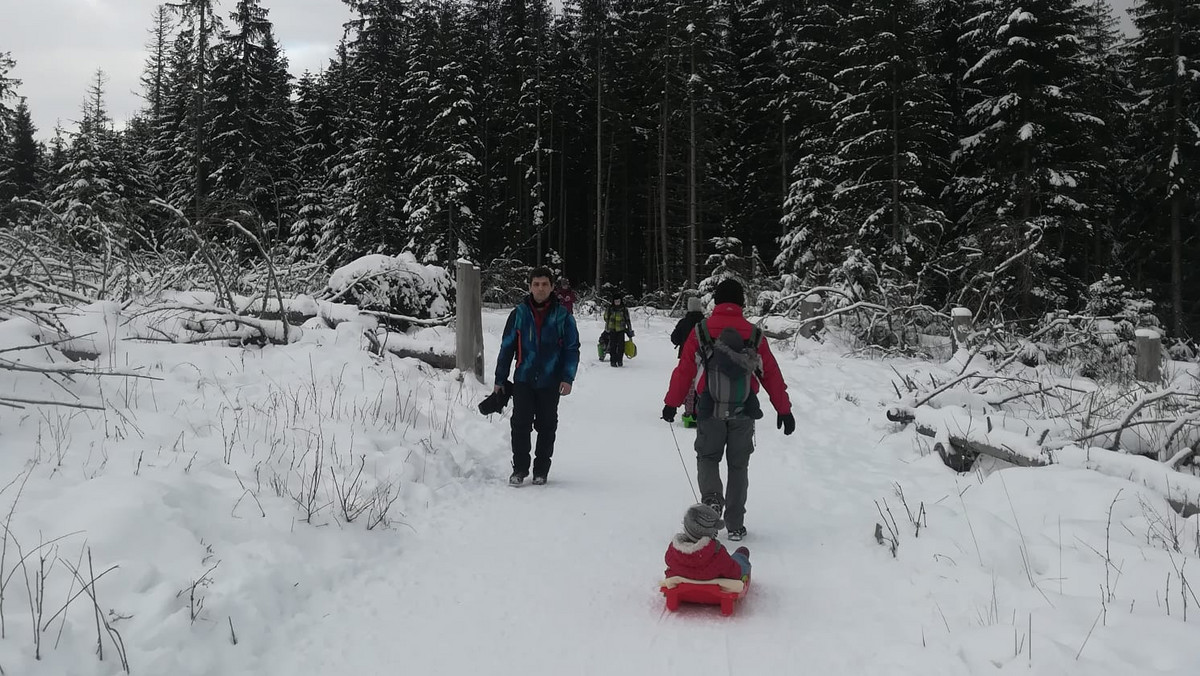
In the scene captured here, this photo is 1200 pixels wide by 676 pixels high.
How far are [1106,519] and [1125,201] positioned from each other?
95.8ft

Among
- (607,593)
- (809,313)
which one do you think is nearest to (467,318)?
(607,593)

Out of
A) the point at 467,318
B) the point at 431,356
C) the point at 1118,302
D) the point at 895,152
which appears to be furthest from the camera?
the point at 895,152

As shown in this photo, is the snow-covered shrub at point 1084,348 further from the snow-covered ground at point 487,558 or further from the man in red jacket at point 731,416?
the man in red jacket at point 731,416

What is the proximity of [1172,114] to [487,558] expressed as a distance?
29393mm

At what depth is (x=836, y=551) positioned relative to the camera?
4410 mm

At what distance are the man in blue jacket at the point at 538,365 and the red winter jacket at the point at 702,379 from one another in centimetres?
137

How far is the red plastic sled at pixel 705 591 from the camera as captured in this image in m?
3.48

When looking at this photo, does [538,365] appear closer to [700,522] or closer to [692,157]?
[700,522]

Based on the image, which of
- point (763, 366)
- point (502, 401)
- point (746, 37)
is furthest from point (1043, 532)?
point (746, 37)

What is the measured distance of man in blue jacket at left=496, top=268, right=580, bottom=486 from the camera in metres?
5.86

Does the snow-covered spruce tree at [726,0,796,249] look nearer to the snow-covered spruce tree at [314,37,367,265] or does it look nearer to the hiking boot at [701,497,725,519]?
the snow-covered spruce tree at [314,37,367,265]

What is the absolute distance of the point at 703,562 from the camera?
3490 millimetres

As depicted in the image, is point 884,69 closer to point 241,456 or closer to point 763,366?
point 763,366

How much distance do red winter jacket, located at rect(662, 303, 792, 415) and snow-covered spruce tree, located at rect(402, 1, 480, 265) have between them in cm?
2191
